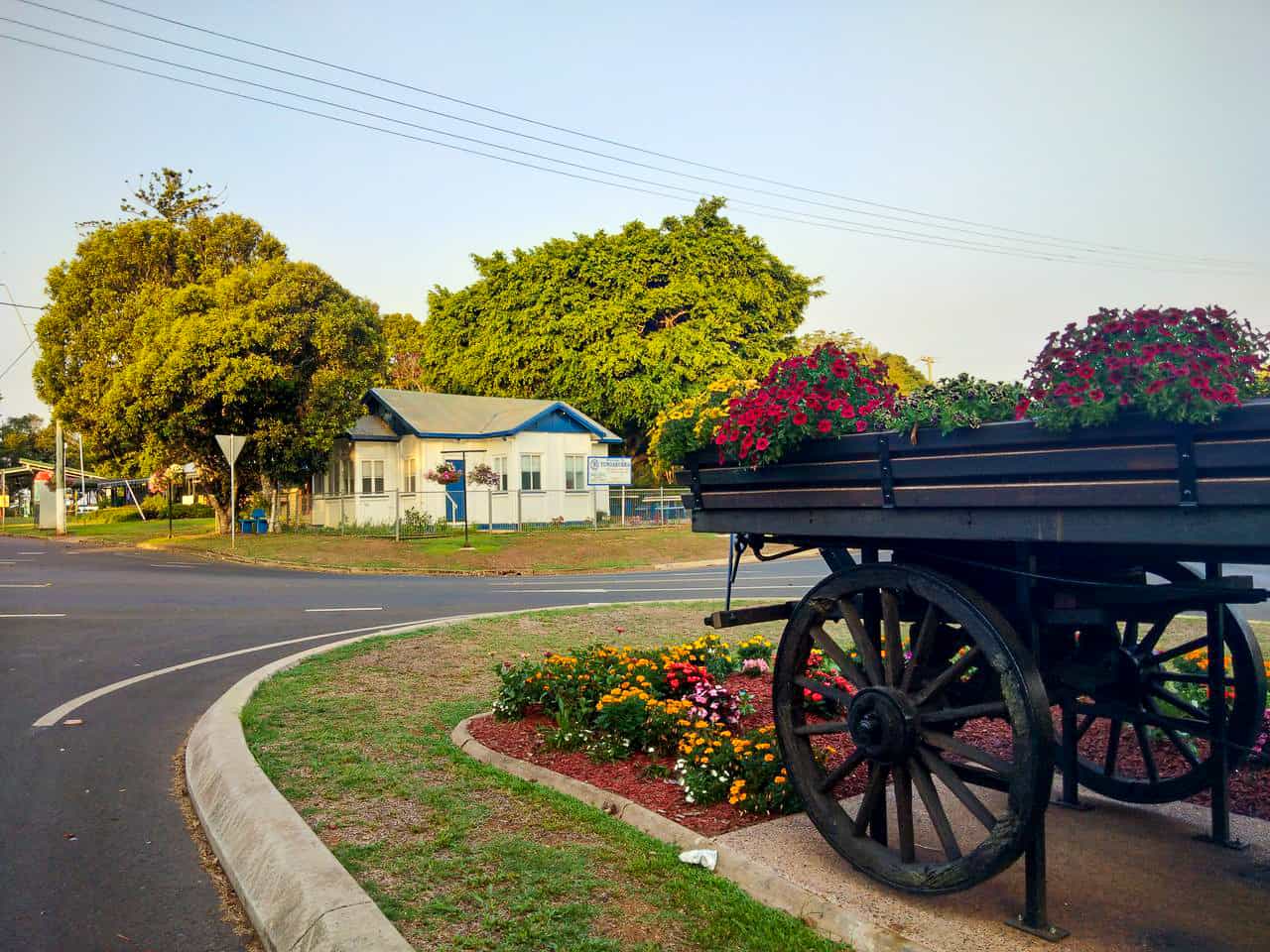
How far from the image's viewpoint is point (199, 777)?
5.92m

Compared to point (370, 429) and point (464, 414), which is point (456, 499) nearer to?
point (464, 414)

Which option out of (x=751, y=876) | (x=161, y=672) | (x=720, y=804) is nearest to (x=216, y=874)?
(x=720, y=804)

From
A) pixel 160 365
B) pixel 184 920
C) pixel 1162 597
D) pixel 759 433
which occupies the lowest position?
pixel 184 920

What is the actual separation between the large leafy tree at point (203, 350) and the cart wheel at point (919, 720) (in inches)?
1175

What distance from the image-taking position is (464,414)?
117 feet

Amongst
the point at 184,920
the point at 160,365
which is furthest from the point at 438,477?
the point at 184,920

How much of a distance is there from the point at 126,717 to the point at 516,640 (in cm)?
405

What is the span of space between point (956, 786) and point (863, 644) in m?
0.68

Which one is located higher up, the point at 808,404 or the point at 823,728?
the point at 808,404

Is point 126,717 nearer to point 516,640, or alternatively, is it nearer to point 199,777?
point 199,777

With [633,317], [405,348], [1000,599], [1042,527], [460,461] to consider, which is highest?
[405,348]

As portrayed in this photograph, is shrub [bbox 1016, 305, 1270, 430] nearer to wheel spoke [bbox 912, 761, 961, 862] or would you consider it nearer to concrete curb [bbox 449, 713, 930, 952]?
wheel spoke [bbox 912, 761, 961, 862]

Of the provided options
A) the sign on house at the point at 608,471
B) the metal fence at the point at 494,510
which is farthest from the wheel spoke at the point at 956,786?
the sign on house at the point at 608,471

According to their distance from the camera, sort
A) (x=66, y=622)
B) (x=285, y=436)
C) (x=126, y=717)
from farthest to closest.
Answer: (x=285, y=436) → (x=66, y=622) → (x=126, y=717)
